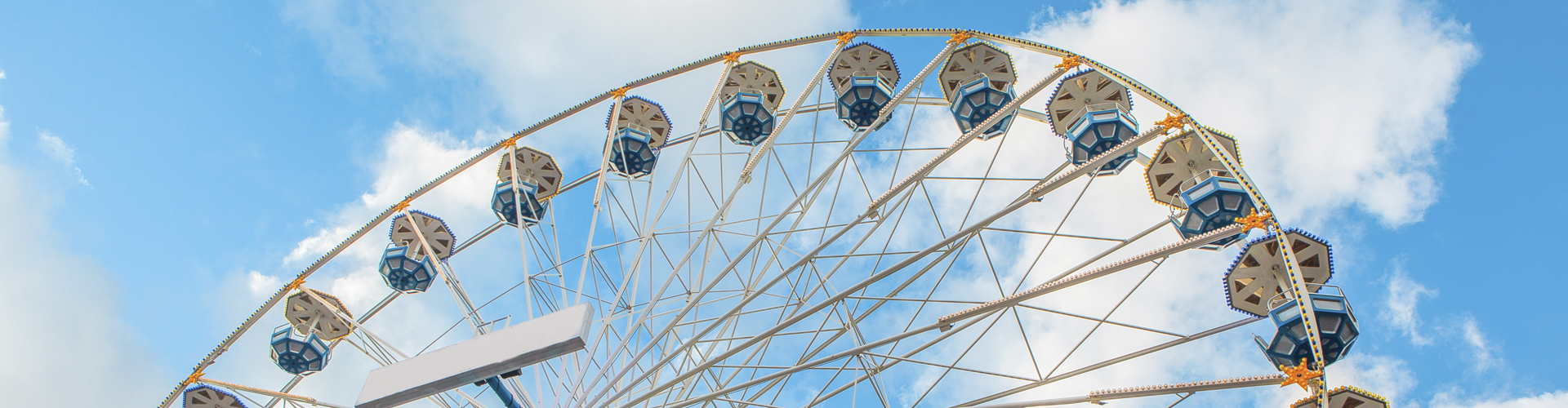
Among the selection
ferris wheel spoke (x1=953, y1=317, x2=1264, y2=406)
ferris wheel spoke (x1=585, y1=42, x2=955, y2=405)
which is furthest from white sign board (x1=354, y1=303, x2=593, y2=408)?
ferris wheel spoke (x1=953, y1=317, x2=1264, y2=406)

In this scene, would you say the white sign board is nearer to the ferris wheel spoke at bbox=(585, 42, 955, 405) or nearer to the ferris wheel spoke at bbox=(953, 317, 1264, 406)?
the ferris wheel spoke at bbox=(585, 42, 955, 405)

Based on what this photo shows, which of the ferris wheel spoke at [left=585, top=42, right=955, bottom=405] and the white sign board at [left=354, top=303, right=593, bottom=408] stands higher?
the ferris wheel spoke at [left=585, top=42, right=955, bottom=405]

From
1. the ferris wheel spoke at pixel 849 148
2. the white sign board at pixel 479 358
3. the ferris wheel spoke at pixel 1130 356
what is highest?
the ferris wheel spoke at pixel 849 148

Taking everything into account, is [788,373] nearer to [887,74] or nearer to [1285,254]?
[1285,254]

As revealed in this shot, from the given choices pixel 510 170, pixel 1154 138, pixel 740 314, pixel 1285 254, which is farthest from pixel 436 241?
pixel 1285 254

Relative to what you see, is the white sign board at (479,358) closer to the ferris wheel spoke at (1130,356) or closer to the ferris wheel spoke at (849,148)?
the ferris wheel spoke at (849,148)

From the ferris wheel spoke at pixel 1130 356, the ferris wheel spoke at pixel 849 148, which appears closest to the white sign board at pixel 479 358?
the ferris wheel spoke at pixel 849 148

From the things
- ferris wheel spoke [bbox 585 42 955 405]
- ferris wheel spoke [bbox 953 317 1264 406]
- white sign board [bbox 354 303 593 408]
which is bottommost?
ferris wheel spoke [bbox 953 317 1264 406]

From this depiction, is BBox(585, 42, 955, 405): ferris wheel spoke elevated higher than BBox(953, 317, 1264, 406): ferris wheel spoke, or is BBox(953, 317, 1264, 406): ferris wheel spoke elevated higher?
BBox(585, 42, 955, 405): ferris wheel spoke

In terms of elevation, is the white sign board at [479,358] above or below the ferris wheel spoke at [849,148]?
below

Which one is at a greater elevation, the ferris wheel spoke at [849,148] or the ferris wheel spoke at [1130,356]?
the ferris wheel spoke at [849,148]

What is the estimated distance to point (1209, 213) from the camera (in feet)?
54.5

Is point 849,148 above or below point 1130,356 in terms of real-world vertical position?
above

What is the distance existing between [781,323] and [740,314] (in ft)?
14.7
